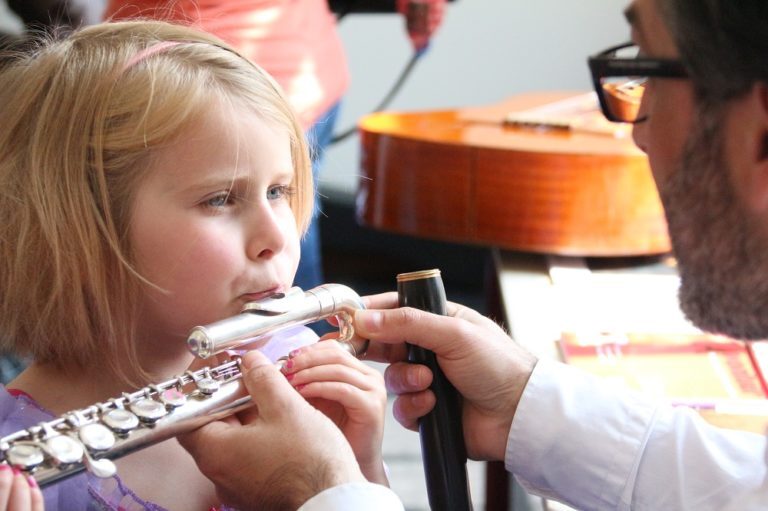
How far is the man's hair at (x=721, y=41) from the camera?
824 millimetres

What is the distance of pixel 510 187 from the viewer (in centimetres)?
190

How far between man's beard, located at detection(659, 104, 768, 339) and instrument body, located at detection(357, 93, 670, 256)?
85 centimetres

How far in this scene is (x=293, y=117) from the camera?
3.50ft

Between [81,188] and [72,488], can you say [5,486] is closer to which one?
[72,488]

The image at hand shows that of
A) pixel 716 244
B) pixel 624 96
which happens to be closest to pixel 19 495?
pixel 716 244

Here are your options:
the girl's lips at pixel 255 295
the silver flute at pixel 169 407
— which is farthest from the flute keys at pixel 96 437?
the girl's lips at pixel 255 295

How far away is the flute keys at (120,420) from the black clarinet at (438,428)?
0.30 meters

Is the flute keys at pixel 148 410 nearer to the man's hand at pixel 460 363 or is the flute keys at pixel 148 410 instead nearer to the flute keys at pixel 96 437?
the flute keys at pixel 96 437

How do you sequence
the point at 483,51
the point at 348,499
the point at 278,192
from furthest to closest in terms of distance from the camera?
the point at 483,51 → the point at 278,192 → the point at 348,499

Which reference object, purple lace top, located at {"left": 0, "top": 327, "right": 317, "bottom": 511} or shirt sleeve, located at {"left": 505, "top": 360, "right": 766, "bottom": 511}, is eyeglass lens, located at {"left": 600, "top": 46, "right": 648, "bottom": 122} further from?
purple lace top, located at {"left": 0, "top": 327, "right": 317, "bottom": 511}

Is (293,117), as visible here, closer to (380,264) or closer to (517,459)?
(517,459)

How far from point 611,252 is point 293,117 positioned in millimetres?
890

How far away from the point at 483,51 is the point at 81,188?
2.79m

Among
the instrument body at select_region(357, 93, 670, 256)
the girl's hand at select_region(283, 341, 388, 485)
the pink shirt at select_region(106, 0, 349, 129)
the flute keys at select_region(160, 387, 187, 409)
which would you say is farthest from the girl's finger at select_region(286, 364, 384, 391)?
the instrument body at select_region(357, 93, 670, 256)
